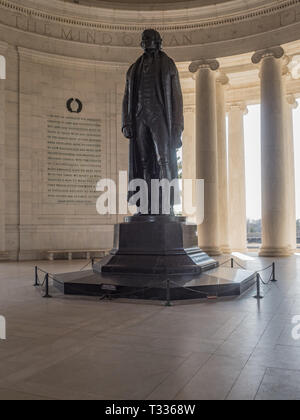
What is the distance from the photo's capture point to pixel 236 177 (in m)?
34.1

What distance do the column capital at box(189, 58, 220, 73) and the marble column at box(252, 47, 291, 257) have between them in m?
2.73

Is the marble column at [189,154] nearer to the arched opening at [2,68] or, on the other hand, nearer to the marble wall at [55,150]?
the marble wall at [55,150]

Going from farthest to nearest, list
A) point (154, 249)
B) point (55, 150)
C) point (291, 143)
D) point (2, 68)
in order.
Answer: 1. point (291, 143)
2. point (55, 150)
3. point (2, 68)
4. point (154, 249)

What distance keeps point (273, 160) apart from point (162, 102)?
14.3 m

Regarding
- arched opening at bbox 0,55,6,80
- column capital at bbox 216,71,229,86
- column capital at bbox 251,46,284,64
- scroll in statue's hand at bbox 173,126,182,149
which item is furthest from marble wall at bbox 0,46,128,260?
scroll in statue's hand at bbox 173,126,182,149

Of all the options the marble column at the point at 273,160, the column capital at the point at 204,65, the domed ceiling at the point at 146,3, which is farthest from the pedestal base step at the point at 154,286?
the domed ceiling at the point at 146,3

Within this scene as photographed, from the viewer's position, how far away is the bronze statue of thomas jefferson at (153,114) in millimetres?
13008

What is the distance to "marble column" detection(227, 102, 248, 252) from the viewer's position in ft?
109

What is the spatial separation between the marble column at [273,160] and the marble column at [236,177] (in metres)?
7.17

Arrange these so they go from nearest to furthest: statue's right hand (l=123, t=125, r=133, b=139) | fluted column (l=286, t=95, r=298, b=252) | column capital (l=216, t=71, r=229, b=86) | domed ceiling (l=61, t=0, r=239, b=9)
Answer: statue's right hand (l=123, t=125, r=133, b=139) → domed ceiling (l=61, t=0, r=239, b=9) → column capital (l=216, t=71, r=229, b=86) → fluted column (l=286, t=95, r=298, b=252)

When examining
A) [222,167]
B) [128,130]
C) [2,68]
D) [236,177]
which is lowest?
[128,130]

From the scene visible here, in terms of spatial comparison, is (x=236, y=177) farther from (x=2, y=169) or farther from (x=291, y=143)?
(x=2, y=169)

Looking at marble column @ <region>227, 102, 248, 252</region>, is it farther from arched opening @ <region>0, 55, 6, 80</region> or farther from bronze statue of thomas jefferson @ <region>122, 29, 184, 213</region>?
bronze statue of thomas jefferson @ <region>122, 29, 184, 213</region>

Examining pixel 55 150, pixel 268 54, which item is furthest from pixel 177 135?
pixel 268 54
